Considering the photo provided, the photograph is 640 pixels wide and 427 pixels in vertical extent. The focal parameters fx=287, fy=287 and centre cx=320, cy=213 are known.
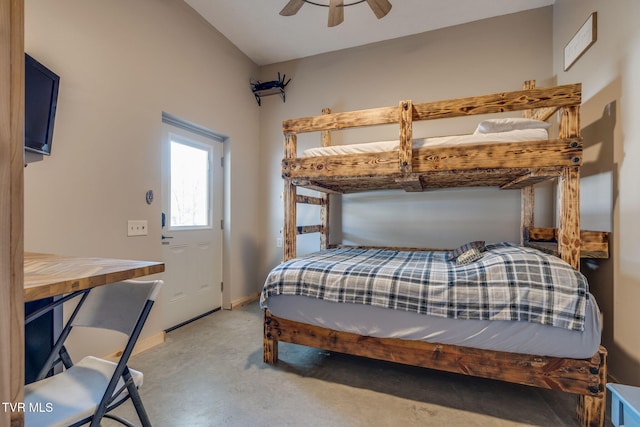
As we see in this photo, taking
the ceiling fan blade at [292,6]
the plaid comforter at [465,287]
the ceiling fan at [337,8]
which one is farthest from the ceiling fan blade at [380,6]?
the plaid comforter at [465,287]

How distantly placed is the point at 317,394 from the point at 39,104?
2263mm

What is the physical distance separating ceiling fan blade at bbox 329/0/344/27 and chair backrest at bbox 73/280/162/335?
2223mm

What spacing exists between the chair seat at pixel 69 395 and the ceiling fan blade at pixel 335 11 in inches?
100

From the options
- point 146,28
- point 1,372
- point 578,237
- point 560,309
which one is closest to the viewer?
point 1,372

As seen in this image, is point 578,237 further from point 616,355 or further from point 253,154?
point 253,154

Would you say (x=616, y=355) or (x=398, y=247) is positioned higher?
(x=398, y=247)

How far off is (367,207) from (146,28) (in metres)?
2.60

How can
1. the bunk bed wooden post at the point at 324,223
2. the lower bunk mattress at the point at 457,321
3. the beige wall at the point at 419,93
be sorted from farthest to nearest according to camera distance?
the bunk bed wooden post at the point at 324,223, the beige wall at the point at 419,93, the lower bunk mattress at the point at 457,321

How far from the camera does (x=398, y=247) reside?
312cm

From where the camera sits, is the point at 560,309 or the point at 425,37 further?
the point at 425,37

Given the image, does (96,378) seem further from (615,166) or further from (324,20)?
(324,20)

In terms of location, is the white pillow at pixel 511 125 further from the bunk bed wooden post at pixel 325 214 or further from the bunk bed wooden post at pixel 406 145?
the bunk bed wooden post at pixel 325 214

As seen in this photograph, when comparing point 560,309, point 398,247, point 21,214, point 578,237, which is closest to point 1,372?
point 21,214

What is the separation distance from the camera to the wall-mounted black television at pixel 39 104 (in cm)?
147
